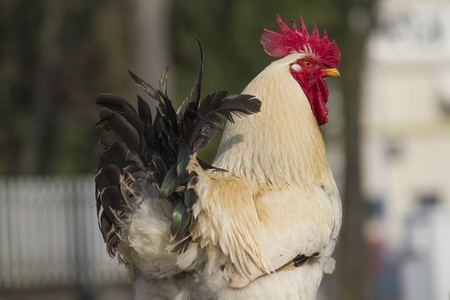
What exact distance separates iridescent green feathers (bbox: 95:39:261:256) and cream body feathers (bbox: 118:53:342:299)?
0.30 ft

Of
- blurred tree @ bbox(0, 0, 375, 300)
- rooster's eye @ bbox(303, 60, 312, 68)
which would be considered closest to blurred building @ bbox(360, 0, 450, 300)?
blurred tree @ bbox(0, 0, 375, 300)

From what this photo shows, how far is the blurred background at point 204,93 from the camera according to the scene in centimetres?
1237

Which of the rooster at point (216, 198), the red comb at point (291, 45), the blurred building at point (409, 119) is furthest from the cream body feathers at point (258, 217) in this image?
the blurred building at point (409, 119)

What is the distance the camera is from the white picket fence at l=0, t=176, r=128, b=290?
1277 centimetres

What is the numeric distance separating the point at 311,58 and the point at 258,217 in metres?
1.06

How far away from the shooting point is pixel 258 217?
4.25m

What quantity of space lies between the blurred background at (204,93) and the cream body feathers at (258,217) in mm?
6131

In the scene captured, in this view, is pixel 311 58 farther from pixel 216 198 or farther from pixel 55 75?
pixel 55 75

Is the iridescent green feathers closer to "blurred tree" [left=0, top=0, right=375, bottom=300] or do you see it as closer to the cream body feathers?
the cream body feathers

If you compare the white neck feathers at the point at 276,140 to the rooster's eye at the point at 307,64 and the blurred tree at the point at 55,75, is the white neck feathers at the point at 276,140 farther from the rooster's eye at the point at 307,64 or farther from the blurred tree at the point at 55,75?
the blurred tree at the point at 55,75

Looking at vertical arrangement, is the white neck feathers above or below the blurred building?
above

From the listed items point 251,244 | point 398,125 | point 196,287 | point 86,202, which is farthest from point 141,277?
point 398,125

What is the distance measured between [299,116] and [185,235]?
103cm

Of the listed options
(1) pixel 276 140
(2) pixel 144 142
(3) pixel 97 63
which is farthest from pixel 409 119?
(2) pixel 144 142
